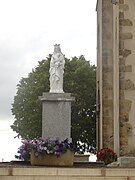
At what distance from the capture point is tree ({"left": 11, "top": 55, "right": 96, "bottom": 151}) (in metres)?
33.8

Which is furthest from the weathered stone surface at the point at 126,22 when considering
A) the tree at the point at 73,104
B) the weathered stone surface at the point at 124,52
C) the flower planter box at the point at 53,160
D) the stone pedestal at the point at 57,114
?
the tree at the point at 73,104

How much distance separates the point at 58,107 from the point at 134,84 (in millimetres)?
5110

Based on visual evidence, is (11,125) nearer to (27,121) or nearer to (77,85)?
(27,121)

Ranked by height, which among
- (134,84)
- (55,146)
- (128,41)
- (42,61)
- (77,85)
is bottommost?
(55,146)

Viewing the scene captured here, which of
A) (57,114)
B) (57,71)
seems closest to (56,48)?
(57,71)

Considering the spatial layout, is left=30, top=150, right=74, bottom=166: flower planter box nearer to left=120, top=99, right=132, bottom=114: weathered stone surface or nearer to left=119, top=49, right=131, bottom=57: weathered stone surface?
left=120, top=99, right=132, bottom=114: weathered stone surface

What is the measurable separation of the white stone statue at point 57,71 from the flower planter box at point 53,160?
9.48 metres

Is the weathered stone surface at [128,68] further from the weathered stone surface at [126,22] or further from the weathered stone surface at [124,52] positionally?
the weathered stone surface at [126,22]

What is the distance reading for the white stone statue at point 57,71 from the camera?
680 inches

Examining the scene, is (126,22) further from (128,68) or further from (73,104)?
(73,104)

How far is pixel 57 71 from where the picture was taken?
17.8m

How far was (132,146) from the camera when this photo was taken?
11.5m

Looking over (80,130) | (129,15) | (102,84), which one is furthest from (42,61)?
(129,15)

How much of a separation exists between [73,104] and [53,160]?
88.9ft
